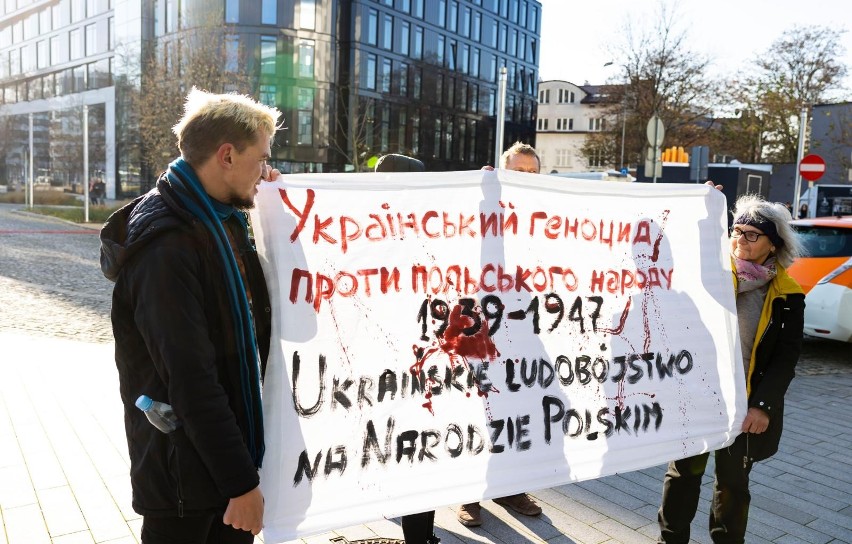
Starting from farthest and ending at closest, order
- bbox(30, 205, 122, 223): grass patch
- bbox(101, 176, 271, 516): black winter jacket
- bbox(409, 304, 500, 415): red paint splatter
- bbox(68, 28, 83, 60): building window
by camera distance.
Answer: bbox(68, 28, 83, 60): building window
bbox(30, 205, 122, 223): grass patch
bbox(409, 304, 500, 415): red paint splatter
bbox(101, 176, 271, 516): black winter jacket

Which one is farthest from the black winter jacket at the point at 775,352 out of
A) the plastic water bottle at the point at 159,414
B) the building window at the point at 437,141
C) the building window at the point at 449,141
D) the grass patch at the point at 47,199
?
the building window at the point at 449,141

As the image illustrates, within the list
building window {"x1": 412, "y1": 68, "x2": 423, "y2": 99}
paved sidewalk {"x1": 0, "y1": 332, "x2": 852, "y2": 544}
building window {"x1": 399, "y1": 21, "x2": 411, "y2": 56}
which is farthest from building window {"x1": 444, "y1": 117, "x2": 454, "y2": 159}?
paved sidewalk {"x1": 0, "y1": 332, "x2": 852, "y2": 544}

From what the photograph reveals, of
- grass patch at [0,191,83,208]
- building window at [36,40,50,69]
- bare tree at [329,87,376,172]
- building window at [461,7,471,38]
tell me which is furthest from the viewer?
building window at [36,40,50,69]

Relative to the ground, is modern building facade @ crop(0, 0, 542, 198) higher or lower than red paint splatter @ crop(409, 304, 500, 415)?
higher

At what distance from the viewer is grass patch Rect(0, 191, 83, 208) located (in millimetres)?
44753

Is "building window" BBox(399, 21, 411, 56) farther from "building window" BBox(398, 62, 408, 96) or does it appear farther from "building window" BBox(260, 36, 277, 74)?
"building window" BBox(260, 36, 277, 74)

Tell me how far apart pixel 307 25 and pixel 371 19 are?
15.9ft

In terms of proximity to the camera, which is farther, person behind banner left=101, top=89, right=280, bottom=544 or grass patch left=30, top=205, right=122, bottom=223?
grass patch left=30, top=205, right=122, bottom=223

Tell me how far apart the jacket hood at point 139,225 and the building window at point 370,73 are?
43681 mm

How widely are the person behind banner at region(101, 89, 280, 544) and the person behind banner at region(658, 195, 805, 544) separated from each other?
2183 mm

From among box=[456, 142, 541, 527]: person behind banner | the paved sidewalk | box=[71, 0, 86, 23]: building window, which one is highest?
box=[71, 0, 86, 23]: building window

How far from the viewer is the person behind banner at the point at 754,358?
3166mm

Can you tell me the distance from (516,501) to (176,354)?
269 centimetres

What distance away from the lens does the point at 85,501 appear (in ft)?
12.9
